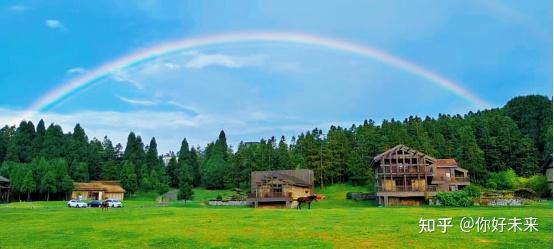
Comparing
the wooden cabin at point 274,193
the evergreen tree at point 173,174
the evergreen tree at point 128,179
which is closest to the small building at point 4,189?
the evergreen tree at point 128,179

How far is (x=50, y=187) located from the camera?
8100 centimetres

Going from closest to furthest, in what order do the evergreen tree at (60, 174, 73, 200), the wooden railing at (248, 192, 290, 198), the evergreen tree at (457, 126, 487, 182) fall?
the wooden railing at (248, 192, 290, 198)
the evergreen tree at (457, 126, 487, 182)
the evergreen tree at (60, 174, 73, 200)

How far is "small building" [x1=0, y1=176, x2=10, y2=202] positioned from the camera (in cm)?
7892

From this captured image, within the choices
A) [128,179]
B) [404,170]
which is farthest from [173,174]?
[404,170]

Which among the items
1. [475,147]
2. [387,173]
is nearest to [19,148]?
[387,173]

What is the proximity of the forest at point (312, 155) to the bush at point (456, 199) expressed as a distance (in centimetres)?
2284

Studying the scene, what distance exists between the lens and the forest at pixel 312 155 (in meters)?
82.4

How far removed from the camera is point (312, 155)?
303ft

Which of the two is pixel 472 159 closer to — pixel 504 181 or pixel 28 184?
pixel 504 181

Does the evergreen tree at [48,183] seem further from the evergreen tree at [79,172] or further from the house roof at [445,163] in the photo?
the house roof at [445,163]

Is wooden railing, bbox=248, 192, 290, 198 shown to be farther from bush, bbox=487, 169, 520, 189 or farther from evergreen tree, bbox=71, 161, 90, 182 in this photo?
evergreen tree, bbox=71, 161, 90, 182

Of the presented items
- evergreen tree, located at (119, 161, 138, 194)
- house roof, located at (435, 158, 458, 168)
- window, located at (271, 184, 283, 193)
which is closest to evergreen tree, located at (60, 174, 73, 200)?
evergreen tree, located at (119, 161, 138, 194)

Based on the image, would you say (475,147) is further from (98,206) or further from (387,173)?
(98,206)

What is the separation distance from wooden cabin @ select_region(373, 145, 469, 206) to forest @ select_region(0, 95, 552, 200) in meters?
15.2
